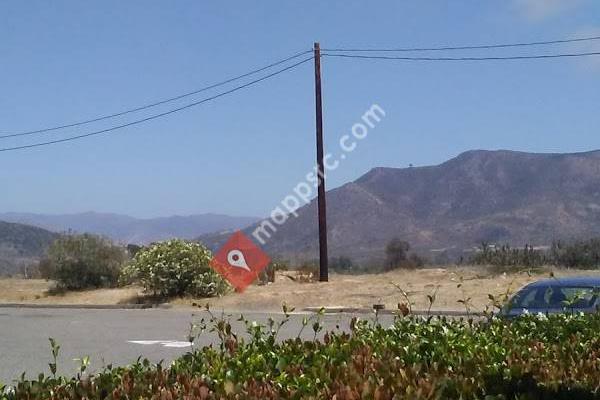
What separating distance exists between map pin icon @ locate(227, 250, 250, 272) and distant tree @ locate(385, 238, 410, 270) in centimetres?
886

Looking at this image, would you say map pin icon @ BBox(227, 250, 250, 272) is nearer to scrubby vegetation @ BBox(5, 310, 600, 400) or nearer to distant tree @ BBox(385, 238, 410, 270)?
distant tree @ BBox(385, 238, 410, 270)

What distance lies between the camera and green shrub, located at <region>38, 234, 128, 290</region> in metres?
27.7

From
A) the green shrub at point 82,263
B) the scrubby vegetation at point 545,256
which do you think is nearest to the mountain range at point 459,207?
the scrubby vegetation at point 545,256

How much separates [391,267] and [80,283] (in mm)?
11682

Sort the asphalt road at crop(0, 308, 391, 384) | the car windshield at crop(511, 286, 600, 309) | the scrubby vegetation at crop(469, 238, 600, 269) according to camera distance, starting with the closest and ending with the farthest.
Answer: the car windshield at crop(511, 286, 600, 309)
the asphalt road at crop(0, 308, 391, 384)
the scrubby vegetation at crop(469, 238, 600, 269)

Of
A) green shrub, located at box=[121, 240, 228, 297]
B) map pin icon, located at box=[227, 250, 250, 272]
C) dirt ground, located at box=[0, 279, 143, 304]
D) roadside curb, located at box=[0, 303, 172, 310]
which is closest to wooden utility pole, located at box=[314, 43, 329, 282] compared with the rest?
map pin icon, located at box=[227, 250, 250, 272]

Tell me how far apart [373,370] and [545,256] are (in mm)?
26808

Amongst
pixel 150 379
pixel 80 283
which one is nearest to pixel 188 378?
pixel 150 379

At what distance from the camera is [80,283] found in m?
28.0

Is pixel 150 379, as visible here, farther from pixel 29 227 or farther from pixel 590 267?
pixel 29 227

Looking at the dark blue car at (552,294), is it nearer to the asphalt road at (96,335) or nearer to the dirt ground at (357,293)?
the asphalt road at (96,335)

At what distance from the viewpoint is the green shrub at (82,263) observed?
27.7 metres

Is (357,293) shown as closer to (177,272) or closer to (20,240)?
(177,272)

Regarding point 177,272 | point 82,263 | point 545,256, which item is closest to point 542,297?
point 177,272
